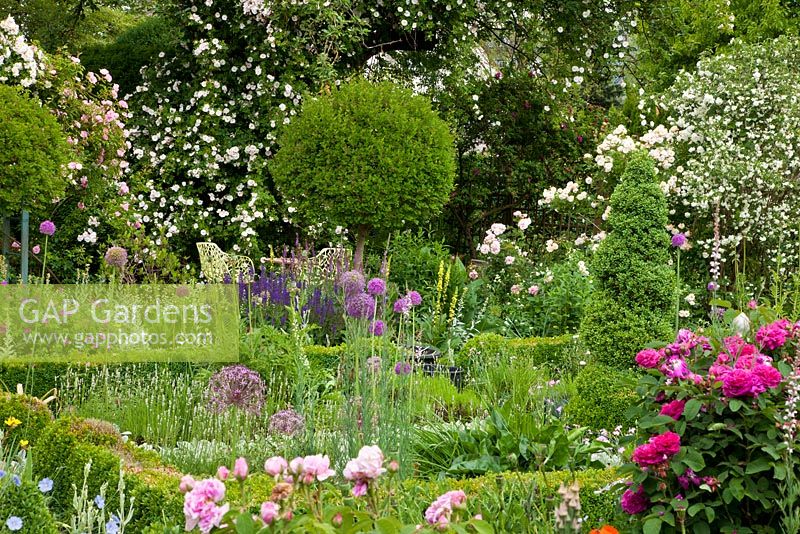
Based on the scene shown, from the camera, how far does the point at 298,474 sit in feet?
5.81

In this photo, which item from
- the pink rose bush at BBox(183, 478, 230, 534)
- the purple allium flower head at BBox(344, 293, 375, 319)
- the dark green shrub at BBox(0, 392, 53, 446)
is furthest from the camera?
the purple allium flower head at BBox(344, 293, 375, 319)

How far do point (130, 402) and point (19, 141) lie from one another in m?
3.47

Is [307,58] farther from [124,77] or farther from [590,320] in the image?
[590,320]

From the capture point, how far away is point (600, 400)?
14.4 ft

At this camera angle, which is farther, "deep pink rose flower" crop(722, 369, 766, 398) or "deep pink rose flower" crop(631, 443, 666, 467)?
"deep pink rose flower" crop(722, 369, 766, 398)

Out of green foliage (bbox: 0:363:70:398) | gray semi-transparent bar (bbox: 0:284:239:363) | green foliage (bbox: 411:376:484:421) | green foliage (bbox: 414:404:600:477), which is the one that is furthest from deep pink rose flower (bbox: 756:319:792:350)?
green foliage (bbox: 0:363:70:398)

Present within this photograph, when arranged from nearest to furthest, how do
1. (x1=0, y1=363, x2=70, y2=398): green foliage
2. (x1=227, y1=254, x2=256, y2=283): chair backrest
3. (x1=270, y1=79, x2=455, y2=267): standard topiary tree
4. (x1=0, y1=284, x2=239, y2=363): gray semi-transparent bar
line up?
(x1=0, y1=363, x2=70, y2=398): green foliage
(x1=0, y1=284, x2=239, y2=363): gray semi-transparent bar
(x1=227, y1=254, x2=256, y2=283): chair backrest
(x1=270, y1=79, x2=455, y2=267): standard topiary tree

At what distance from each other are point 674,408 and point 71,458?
6.98 ft

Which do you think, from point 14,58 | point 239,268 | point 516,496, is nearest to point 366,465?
point 516,496

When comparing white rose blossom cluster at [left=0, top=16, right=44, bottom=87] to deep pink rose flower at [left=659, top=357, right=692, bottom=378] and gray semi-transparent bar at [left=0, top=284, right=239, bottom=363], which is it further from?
deep pink rose flower at [left=659, top=357, right=692, bottom=378]

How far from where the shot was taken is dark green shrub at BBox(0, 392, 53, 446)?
369 centimetres

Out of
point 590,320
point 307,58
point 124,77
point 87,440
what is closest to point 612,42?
point 307,58

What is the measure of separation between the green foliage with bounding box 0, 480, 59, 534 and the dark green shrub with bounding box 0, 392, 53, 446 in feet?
3.96

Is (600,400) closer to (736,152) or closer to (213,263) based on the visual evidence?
(736,152)
